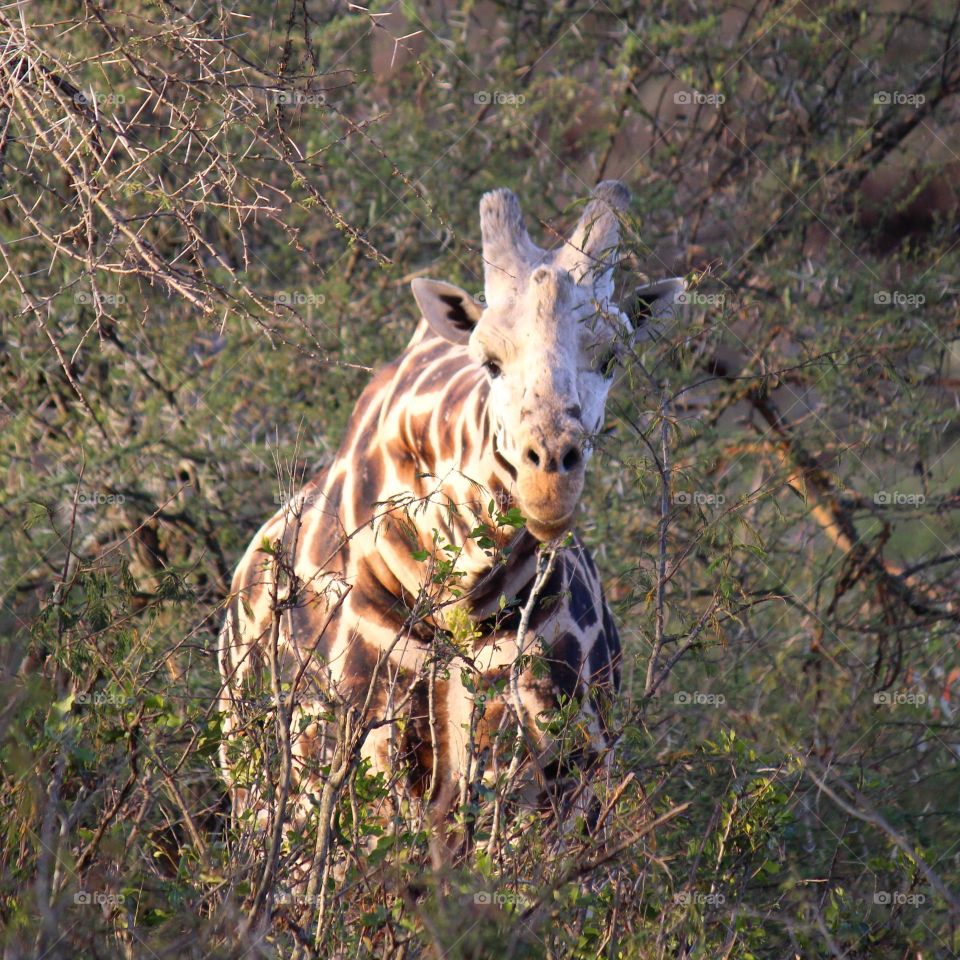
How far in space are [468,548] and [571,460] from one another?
46 cm

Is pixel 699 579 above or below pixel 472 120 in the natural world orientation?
below

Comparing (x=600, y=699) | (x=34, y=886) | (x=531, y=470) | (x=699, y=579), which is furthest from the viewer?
(x=699, y=579)

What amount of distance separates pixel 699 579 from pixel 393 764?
299 cm

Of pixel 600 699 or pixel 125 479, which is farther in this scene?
pixel 125 479

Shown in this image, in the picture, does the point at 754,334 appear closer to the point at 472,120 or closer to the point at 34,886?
the point at 472,120

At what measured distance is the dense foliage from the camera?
2.95 meters

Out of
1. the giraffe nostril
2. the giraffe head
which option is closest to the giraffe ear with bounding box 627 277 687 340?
the giraffe head

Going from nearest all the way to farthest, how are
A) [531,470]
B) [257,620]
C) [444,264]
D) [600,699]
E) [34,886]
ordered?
[34,886], [531,470], [600,699], [257,620], [444,264]

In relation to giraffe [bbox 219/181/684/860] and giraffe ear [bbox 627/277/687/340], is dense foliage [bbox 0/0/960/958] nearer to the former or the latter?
giraffe ear [bbox 627/277/687/340]

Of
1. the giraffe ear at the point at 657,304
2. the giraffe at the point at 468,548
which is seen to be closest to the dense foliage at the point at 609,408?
the giraffe ear at the point at 657,304

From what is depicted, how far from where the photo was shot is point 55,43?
6.53 meters

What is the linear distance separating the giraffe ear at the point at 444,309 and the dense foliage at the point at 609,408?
0.46ft

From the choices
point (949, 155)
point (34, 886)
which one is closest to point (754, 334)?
point (949, 155)

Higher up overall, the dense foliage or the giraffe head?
the giraffe head
